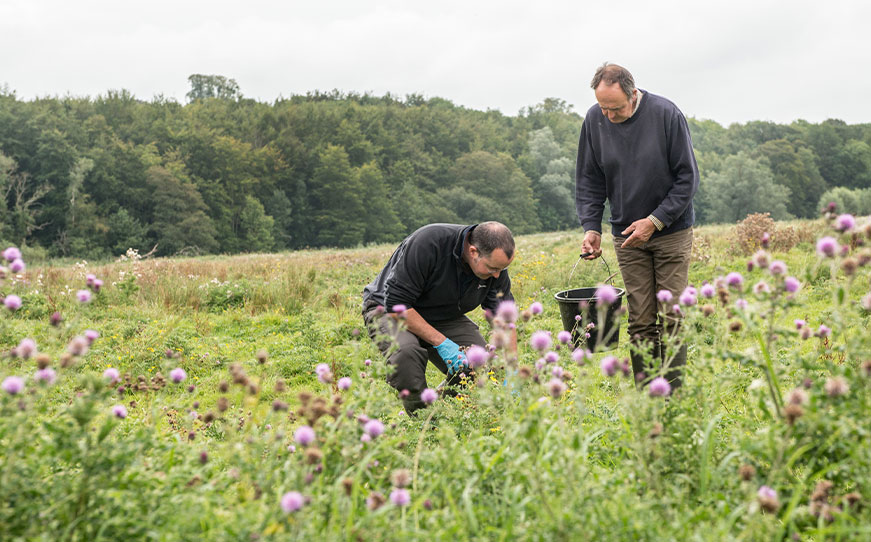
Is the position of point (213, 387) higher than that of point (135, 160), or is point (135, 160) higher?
point (135, 160)

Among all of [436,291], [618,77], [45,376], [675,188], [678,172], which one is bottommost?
[436,291]

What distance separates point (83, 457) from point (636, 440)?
1808 mm

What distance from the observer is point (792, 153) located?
69.5 m

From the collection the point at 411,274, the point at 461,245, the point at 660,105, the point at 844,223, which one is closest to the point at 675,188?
the point at 660,105

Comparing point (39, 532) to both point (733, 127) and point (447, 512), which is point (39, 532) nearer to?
point (447, 512)

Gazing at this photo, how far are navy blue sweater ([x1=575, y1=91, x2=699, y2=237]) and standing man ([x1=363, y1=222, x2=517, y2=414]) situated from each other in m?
0.96

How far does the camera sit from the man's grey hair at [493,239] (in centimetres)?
355

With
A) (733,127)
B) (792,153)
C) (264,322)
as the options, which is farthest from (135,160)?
(733,127)

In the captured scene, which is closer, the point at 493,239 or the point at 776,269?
the point at 776,269

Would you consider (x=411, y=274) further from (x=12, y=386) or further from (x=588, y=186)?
(x=12, y=386)

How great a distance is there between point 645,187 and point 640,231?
0.38m

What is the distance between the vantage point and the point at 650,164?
3.94 m

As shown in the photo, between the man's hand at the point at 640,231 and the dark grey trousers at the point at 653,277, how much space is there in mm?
197

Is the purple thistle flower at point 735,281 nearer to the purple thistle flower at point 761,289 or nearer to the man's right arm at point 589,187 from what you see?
the purple thistle flower at point 761,289
